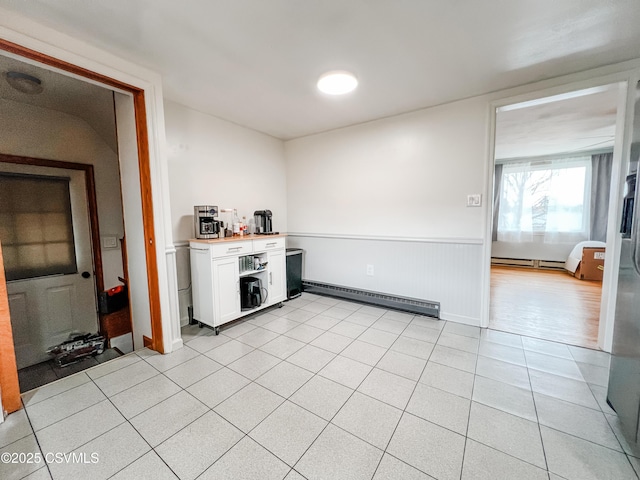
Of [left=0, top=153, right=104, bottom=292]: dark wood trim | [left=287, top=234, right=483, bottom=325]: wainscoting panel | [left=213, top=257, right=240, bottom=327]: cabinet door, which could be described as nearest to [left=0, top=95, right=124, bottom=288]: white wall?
[left=0, top=153, right=104, bottom=292]: dark wood trim

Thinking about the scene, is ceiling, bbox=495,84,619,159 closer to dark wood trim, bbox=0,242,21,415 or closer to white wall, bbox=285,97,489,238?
white wall, bbox=285,97,489,238

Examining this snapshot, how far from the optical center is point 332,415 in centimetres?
155

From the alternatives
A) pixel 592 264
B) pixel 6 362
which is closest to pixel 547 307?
pixel 592 264

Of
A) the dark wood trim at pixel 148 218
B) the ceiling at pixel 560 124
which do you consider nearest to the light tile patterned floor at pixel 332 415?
the dark wood trim at pixel 148 218

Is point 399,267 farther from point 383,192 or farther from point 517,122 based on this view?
point 517,122

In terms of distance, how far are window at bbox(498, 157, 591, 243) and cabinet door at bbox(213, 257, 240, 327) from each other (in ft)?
20.1

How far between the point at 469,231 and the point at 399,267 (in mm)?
903

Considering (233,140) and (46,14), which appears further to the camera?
(233,140)

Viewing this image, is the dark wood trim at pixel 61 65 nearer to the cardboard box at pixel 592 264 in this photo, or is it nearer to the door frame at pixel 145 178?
the door frame at pixel 145 178

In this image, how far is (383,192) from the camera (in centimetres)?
332

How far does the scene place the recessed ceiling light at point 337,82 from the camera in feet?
7.19

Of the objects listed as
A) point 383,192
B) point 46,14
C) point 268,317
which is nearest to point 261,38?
point 46,14

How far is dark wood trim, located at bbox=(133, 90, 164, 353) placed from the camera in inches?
84.4

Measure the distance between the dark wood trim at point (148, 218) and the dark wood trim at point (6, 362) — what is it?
81cm
